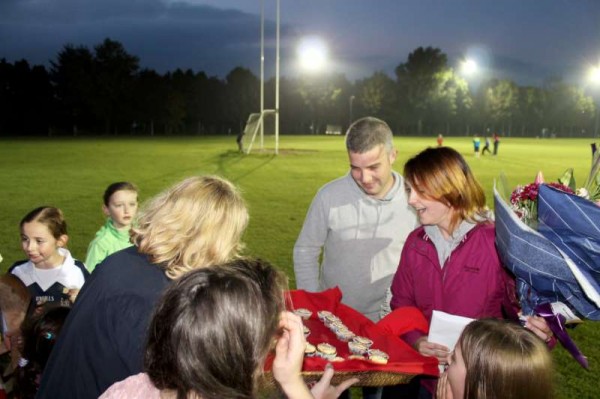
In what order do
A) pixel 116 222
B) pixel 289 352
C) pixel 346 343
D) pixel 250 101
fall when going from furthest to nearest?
pixel 250 101, pixel 116 222, pixel 346 343, pixel 289 352

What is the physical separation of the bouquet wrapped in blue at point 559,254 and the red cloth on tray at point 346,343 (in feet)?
2.14

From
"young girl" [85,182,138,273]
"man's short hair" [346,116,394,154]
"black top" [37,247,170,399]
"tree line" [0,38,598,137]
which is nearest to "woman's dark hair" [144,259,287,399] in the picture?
"black top" [37,247,170,399]

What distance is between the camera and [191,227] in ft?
7.42

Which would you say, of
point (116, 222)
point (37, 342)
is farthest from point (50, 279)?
point (37, 342)

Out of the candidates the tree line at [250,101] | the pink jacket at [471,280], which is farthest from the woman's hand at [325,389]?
the tree line at [250,101]

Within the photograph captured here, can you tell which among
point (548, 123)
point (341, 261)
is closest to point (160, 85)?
point (548, 123)

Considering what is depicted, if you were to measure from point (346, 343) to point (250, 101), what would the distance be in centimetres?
10396

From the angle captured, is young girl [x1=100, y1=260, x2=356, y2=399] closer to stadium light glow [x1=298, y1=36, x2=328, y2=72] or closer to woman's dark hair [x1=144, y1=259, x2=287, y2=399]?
woman's dark hair [x1=144, y1=259, x2=287, y2=399]

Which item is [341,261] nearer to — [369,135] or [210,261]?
[369,135]

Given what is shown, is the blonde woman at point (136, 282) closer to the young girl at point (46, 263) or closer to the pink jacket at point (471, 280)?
the pink jacket at point (471, 280)

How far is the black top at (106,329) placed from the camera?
6.90 ft

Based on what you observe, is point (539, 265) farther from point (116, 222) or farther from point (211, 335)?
point (116, 222)

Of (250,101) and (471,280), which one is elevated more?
(250,101)

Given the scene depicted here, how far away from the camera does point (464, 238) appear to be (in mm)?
3172
